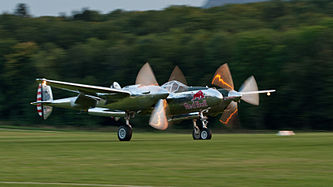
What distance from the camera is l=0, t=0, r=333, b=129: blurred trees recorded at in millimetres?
75438

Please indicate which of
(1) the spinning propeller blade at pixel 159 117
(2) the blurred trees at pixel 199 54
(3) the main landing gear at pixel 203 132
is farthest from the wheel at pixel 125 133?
(2) the blurred trees at pixel 199 54

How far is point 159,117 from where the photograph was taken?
30.0 metres

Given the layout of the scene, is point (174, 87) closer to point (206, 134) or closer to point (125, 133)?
point (206, 134)

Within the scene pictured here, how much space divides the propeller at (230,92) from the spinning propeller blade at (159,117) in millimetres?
3576

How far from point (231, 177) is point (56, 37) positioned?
394 feet

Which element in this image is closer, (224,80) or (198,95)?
(198,95)

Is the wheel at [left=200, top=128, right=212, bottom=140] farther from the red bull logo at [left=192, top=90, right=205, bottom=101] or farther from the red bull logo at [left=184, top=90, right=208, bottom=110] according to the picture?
the red bull logo at [left=192, top=90, right=205, bottom=101]

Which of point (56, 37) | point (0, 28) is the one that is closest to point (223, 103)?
point (56, 37)

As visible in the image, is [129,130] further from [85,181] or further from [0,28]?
[0,28]

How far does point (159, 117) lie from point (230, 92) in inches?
172

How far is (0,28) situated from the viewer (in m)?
136

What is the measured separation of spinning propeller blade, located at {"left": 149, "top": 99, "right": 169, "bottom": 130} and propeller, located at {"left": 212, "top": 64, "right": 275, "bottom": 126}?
11.7 ft

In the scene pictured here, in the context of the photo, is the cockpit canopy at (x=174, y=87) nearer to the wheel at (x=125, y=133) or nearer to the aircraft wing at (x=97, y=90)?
the aircraft wing at (x=97, y=90)

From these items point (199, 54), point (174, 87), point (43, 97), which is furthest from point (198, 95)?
point (199, 54)
